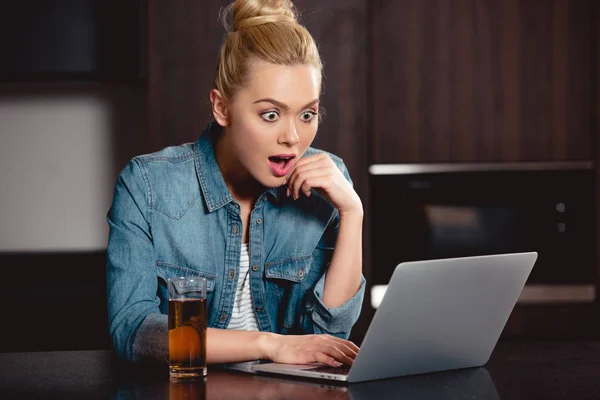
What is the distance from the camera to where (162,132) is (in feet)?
9.81

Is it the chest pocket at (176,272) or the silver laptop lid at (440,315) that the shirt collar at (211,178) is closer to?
the chest pocket at (176,272)

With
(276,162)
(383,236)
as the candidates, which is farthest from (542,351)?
(383,236)

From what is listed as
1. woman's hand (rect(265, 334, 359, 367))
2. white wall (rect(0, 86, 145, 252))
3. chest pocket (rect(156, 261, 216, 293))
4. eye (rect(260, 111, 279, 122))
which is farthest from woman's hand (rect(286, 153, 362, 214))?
white wall (rect(0, 86, 145, 252))

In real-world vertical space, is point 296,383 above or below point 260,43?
below

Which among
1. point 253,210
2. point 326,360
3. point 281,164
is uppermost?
point 281,164

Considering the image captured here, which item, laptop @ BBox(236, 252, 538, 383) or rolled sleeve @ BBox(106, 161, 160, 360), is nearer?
laptop @ BBox(236, 252, 538, 383)

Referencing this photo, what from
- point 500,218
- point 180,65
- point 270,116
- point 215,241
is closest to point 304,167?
point 270,116

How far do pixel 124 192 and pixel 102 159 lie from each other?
1.89 metres

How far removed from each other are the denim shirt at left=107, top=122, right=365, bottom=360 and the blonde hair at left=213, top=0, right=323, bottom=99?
0.16 metres

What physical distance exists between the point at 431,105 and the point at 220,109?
149cm

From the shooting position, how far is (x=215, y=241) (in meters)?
1.68

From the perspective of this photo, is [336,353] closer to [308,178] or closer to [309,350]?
[309,350]

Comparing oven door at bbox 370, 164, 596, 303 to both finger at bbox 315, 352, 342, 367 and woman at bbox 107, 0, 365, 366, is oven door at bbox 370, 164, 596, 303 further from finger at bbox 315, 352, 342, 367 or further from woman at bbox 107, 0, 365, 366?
finger at bbox 315, 352, 342, 367

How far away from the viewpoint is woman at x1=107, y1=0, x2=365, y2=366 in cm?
155
